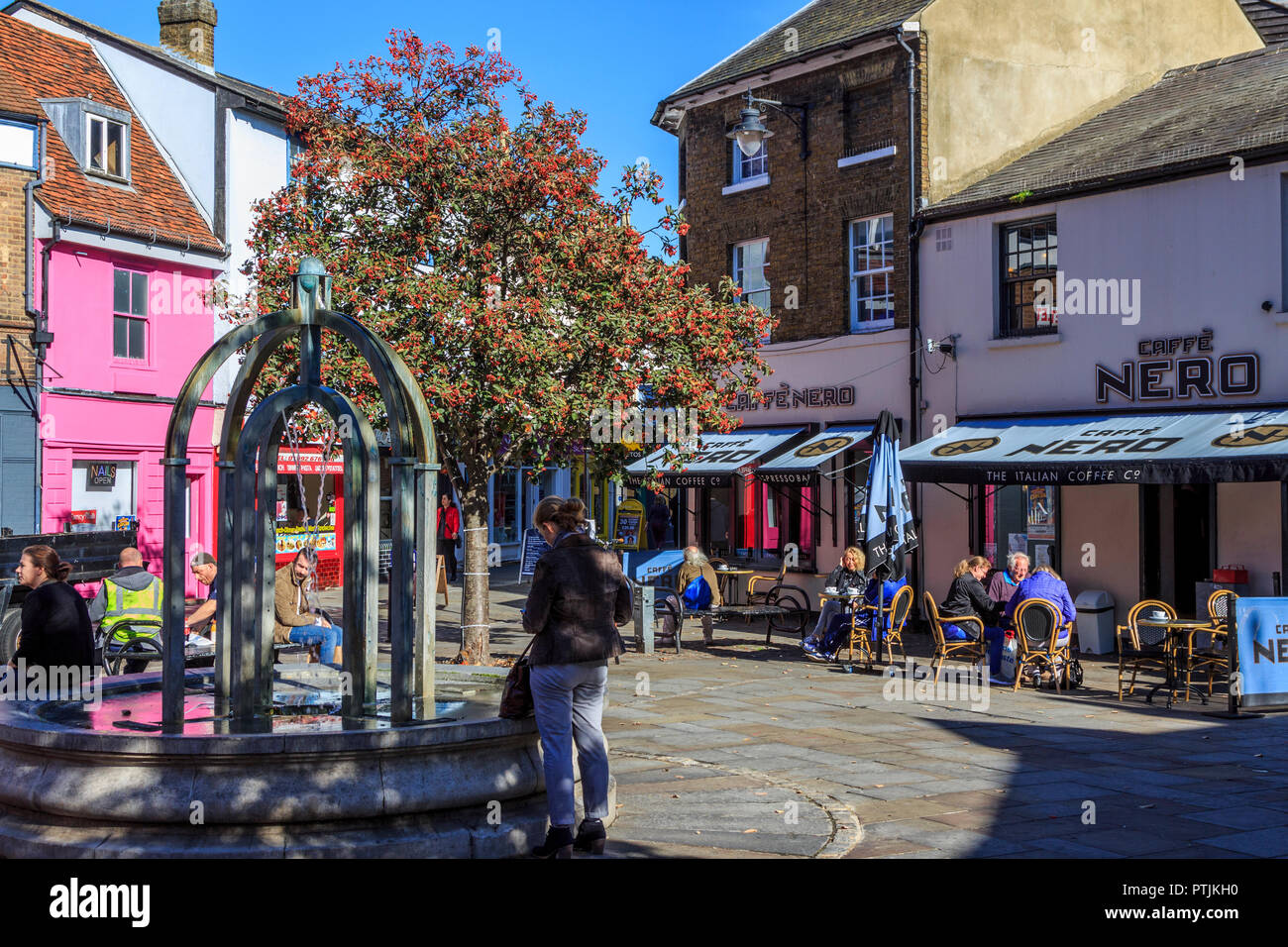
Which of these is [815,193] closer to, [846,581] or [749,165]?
[749,165]

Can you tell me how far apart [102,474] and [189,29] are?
404 inches

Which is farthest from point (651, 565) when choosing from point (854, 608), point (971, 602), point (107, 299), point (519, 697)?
point (519, 697)

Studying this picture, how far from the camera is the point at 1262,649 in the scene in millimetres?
12844

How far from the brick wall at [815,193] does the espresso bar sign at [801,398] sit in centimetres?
93

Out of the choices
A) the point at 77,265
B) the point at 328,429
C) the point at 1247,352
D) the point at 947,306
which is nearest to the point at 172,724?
the point at 328,429

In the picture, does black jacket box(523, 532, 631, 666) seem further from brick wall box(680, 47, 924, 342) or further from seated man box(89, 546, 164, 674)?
brick wall box(680, 47, 924, 342)

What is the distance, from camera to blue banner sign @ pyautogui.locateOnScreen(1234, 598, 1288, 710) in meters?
12.7

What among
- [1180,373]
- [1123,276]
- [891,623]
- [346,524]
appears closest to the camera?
[346,524]

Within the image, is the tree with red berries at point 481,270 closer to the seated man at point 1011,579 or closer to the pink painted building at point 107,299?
the seated man at point 1011,579

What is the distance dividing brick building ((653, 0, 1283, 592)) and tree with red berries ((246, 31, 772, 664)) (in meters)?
6.29

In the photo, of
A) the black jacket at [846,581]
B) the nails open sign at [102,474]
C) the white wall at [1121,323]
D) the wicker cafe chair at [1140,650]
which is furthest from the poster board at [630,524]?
the wicker cafe chair at [1140,650]

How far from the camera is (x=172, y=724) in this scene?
798 centimetres

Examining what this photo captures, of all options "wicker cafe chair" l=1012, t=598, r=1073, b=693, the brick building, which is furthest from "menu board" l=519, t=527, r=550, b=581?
"wicker cafe chair" l=1012, t=598, r=1073, b=693

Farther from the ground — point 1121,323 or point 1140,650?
point 1121,323
